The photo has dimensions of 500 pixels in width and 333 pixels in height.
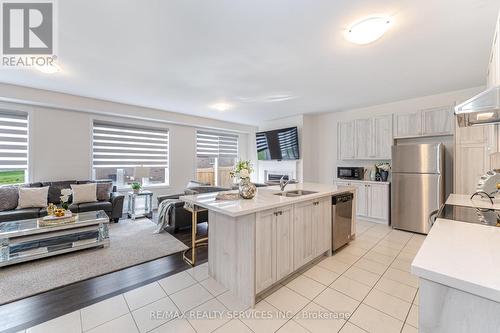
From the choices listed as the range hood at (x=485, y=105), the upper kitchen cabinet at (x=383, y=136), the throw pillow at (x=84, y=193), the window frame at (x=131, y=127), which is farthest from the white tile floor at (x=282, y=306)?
the window frame at (x=131, y=127)

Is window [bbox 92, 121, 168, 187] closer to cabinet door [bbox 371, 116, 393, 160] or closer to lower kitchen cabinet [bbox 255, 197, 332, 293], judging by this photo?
lower kitchen cabinet [bbox 255, 197, 332, 293]

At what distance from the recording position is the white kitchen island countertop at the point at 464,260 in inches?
28.8

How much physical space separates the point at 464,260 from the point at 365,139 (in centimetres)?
436

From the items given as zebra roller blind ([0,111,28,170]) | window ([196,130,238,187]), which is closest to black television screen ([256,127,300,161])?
window ([196,130,238,187])

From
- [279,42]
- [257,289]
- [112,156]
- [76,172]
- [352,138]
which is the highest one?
[279,42]

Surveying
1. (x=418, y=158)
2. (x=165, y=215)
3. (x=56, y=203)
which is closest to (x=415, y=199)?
(x=418, y=158)

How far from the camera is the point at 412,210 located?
3.88 metres

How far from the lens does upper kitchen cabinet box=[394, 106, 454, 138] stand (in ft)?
12.4

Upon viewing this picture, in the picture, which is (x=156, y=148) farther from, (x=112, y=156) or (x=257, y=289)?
(x=257, y=289)

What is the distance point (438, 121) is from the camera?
3859mm

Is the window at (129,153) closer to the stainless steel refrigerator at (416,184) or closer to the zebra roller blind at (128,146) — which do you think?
the zebra roller blind at (128,146)

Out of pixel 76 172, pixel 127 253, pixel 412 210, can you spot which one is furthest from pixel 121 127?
pixel 412 210

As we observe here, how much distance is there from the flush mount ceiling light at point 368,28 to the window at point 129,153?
4876 millimetres

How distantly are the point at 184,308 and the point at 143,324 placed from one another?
340 millimetres
